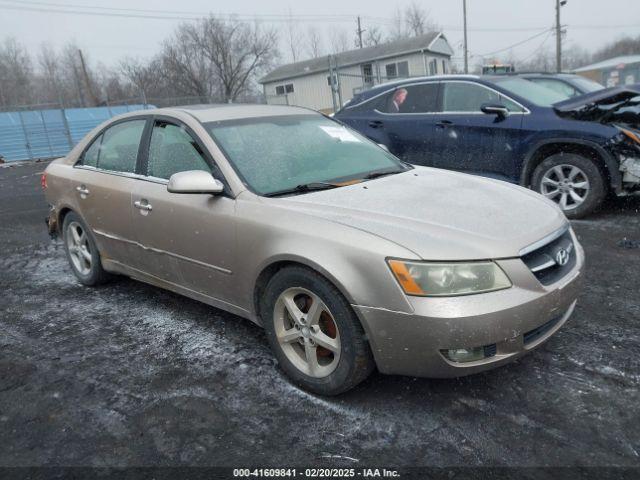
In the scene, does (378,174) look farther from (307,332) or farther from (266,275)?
(307,332)

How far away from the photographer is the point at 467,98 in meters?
6.47

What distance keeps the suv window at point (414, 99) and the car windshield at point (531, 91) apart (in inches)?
31.1

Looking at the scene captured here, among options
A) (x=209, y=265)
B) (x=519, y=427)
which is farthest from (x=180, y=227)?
(x=519, y=427)

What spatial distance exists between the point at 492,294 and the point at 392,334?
482 mm

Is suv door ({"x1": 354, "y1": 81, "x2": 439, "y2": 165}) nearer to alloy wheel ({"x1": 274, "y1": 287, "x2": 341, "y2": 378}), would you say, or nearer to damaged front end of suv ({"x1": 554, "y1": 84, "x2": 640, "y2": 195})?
damaged front end of suv ({"x1": 554, "y1": 84, "x2": 640, "y2": 195})

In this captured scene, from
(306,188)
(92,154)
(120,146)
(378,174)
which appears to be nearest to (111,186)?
(120,146)

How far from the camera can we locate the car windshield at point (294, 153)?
125 inches

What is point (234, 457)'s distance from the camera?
7.61 feet

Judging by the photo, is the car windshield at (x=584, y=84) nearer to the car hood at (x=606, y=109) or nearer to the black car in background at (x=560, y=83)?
the black car in background at (x=560, y=83)

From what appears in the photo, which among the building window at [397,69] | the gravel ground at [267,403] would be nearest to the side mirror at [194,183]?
the gravel ground at [267,403]

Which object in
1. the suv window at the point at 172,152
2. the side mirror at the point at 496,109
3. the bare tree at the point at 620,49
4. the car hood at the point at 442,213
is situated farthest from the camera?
the bare tree at the point at 620,49

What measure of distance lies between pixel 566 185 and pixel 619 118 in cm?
89

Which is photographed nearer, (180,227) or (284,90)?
(180,227)

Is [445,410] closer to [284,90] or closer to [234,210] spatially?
[234,210]
